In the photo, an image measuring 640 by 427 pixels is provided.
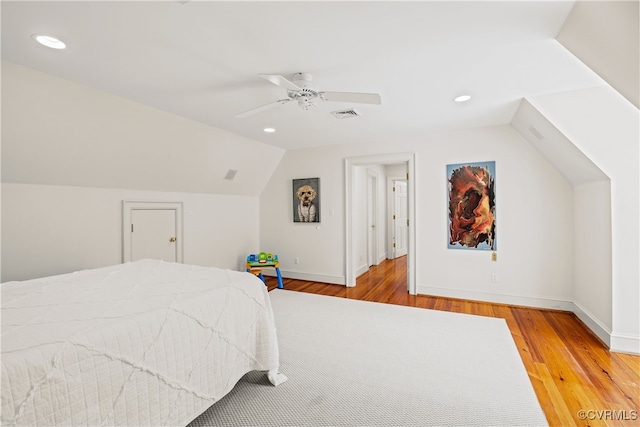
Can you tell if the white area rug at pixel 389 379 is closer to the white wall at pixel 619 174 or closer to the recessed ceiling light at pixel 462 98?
the white wall at pixel 619 174

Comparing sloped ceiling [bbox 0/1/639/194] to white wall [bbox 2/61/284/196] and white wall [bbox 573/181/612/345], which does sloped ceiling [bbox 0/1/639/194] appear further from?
white wall [bbox 573/181/612/345]

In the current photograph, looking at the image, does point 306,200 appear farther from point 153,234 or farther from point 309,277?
point 153,234

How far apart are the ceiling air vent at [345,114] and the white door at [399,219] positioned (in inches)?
169

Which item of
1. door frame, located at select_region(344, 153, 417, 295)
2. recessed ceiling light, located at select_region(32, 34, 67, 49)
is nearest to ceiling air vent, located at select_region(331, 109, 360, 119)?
door frame, located at select_region(344, 153, 417, 295)

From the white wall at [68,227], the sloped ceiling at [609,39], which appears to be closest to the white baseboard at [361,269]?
the white wall at [68,227]

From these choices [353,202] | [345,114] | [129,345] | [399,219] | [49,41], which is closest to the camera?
[129,345]

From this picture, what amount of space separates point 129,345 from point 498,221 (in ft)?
13.2

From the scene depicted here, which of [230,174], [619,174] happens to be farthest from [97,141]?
[619,174]

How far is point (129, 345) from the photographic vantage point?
1.31 meters

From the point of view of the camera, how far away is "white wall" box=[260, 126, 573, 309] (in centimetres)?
347

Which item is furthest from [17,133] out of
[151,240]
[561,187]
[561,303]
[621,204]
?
[561,303]

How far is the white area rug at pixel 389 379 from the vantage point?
1734mm

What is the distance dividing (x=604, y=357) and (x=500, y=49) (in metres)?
2.61

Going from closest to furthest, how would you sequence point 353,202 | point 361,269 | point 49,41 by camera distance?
point 49,41, point 353,202, point 361,269
